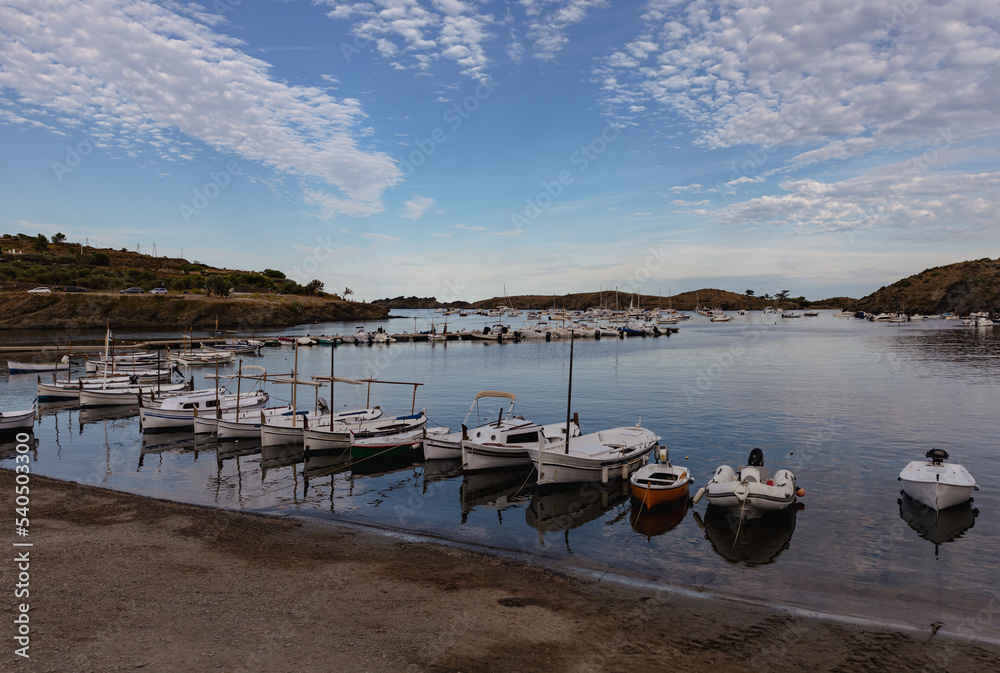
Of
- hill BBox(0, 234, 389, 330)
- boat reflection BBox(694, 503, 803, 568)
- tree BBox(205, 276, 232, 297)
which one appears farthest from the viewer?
tree BBox(205, 276, 232, 297)

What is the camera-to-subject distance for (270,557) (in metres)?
16.9

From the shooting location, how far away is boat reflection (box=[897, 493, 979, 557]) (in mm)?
21312

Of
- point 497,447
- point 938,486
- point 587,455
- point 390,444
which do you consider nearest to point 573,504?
point 587,455

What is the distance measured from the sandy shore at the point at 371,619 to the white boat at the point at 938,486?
1190 centimetres

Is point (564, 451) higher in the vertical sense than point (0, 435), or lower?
higher

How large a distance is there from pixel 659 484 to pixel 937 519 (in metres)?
11.4

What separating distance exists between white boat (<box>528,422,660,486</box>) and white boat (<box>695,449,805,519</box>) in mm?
5122

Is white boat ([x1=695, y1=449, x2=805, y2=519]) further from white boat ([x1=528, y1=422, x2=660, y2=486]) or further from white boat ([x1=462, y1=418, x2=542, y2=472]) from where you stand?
white boat ([x1=462, y1=418, x2=542, y2=472])

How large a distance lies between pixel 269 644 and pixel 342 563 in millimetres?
5207

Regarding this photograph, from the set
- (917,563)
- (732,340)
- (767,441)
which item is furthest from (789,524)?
(732,340)

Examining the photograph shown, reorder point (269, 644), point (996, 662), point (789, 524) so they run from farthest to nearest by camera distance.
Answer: point (789, 524), point (996, 662), point (269, 644)

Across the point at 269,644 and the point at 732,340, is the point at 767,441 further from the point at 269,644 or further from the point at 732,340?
the point at 732,340

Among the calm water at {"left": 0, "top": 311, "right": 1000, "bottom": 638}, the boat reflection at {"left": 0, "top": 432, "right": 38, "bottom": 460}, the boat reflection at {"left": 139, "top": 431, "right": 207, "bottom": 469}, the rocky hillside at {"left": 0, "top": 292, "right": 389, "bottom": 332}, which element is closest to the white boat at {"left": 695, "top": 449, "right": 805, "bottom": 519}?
the calm water at {"left": 0, "top": 311, "right": 1000, "bottom": 638}

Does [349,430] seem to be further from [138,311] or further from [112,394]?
[138,311]
